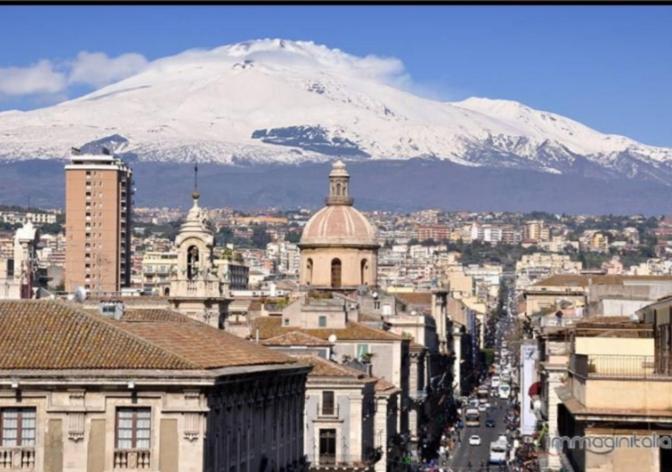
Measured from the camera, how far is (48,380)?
1705 inches

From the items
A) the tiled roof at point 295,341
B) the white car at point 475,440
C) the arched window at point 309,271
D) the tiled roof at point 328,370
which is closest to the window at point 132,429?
the tiled roof at point 328,370

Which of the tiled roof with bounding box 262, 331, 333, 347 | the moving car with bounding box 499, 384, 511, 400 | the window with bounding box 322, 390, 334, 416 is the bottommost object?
the moving car with bounding box 499, 384, 511, 400

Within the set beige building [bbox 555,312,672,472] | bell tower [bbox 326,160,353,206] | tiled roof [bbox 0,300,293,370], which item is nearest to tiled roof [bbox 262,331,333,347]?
tiled roof [bbox 0,300,293,370]

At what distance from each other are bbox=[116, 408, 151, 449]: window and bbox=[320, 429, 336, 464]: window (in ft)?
121

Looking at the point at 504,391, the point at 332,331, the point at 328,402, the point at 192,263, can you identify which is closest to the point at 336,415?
the point at 328,402

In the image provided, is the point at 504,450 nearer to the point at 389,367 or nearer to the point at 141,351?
the point at 389,367

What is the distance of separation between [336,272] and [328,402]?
225ft

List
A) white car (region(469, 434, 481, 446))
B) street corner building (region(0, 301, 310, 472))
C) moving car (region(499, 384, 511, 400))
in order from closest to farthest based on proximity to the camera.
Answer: street corner building (region(0, 301, 310, 472))
white car (region(469, 434, 481, 446))
moving car (region(499, 384, 511, 400))

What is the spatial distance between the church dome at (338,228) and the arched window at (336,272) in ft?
3.54

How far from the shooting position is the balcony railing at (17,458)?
143 feet

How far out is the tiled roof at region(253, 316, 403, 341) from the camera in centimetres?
10175

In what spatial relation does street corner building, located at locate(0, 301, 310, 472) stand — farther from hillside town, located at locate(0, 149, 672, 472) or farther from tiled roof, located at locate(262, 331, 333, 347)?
tiled roof, located at locate(262, 331, 333, 347)

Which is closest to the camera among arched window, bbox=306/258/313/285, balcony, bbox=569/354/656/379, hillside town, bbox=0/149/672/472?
balcony, bbox=569/354/656/379

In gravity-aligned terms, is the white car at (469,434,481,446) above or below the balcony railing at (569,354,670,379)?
below
